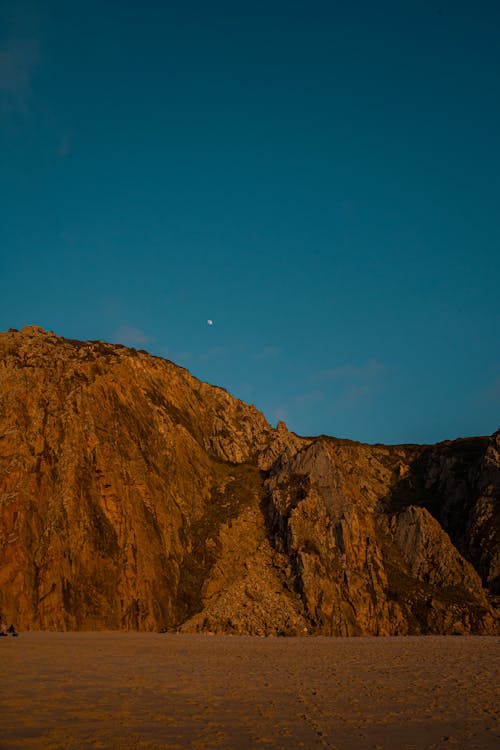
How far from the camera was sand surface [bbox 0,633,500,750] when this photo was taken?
402 inches

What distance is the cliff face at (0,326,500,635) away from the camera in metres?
38.7

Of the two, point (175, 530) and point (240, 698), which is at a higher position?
point (175, 530)

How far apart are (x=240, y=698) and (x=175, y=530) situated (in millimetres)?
32942

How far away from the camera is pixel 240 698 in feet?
47.7

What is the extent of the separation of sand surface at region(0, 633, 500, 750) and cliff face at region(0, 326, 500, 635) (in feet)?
37.0

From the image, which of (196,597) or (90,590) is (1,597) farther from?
(196,597)

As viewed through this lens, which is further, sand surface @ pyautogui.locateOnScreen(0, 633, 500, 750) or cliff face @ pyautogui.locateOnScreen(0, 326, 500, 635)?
cliff face @ pyautogui.locateOnScreen(0, 326, 500, 635)

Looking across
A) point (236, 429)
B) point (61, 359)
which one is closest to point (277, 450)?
point (236, 429)

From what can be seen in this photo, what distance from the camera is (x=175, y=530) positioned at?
1833 inches

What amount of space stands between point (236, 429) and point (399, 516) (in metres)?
22.1

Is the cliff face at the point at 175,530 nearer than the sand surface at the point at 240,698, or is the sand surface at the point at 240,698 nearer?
the sand surface at the point at 240,698

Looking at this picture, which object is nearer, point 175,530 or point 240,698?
point 240,698

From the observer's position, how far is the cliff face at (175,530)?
38.7m

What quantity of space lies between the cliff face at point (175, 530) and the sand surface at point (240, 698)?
1129 cm
